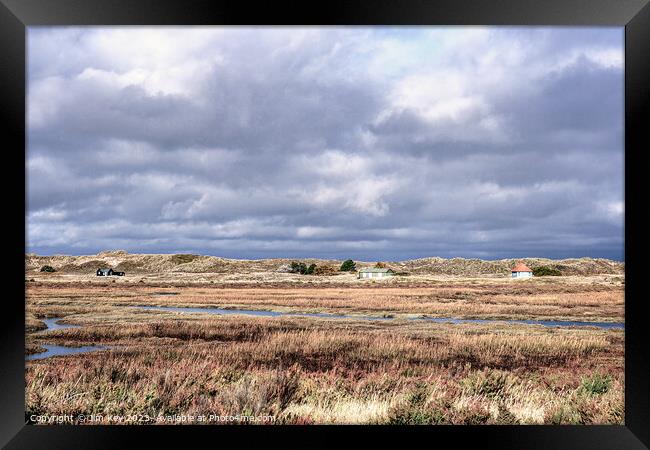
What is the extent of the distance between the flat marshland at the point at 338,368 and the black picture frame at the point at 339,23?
95 centimetres

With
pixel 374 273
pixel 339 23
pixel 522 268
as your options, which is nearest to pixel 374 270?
pixel 374 273

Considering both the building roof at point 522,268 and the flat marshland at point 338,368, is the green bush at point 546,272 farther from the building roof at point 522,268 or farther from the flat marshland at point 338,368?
the flat marshland at point 338,368

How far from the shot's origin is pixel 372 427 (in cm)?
507

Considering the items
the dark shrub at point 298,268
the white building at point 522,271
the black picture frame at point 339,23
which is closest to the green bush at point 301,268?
the dark shrub at point 298,268

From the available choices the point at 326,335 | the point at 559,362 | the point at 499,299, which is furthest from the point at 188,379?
the point at 499,299

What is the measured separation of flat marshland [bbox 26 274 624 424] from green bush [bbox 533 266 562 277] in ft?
62.8

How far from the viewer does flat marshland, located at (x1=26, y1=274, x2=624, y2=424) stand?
6.32 m

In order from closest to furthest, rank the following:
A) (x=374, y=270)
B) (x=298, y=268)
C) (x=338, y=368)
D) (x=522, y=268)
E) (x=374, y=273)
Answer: (x=338, y=368)
(x=522, y=268)
(x=374, y=273)
(x=374, y=270)
(x=298, y=268)

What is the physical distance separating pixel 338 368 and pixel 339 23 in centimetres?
646

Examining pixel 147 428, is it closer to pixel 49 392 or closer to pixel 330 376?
pixel 49 392

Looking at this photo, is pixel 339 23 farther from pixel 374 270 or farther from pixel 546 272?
pixel 374 270

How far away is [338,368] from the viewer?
9.27 metres

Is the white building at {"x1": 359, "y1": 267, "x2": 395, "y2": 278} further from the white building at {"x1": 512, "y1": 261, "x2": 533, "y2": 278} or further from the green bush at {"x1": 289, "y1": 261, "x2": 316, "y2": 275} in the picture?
the white building at {"x1": 512, "y1": 261, "x2": 533, "y2": 278}

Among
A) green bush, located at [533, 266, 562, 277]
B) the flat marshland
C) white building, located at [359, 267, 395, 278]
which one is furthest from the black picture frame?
white building, located at [359, 267, 395, 278]
